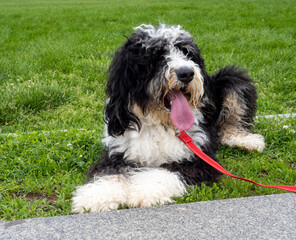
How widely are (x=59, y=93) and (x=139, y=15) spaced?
26.3ft

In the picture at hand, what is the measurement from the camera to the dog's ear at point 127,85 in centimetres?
312

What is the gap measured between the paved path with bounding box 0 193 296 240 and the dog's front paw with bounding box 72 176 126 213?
168mm

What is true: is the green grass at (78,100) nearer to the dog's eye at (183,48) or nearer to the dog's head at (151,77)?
the dog's head at (151,77)

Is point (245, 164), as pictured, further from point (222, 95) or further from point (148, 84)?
point (148, 84)

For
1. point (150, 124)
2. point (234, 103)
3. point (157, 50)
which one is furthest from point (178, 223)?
point (234, 103)

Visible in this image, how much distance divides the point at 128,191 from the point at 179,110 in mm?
798

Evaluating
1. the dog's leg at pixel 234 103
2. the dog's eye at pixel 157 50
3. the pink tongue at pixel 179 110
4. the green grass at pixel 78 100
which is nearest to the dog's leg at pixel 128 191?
the green grass at pixel 78 100

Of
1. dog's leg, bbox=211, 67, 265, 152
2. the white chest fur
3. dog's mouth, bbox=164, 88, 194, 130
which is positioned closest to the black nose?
dog's mouth, bbox=164, 88, 194, 130

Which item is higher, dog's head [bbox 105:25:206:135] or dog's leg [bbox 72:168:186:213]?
dog's head [bbox 105:25:206:135]

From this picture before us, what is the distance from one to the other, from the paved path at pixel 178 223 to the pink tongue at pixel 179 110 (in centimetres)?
72

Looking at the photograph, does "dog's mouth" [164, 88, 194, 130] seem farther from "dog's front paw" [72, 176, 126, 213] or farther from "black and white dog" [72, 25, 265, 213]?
"dog's front paw" [72, 176, 126, 213]

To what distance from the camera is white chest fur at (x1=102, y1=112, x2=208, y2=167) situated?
3.33 metres

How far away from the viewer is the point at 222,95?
15.1 ft

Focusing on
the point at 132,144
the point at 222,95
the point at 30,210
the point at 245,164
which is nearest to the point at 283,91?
the point at 222,95
